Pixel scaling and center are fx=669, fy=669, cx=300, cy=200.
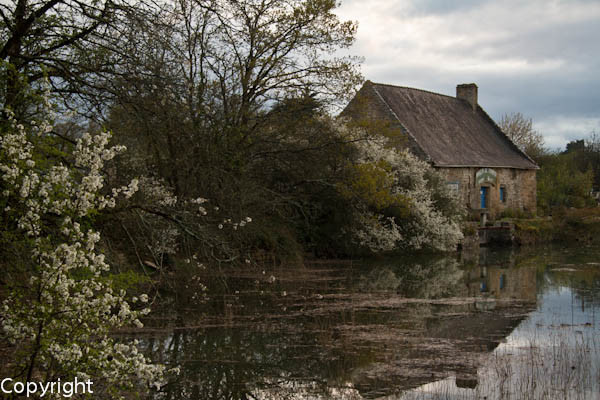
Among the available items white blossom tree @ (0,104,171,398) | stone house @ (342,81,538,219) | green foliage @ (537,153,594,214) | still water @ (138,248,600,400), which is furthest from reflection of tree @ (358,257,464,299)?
green foliage @ (537,153,594,214)

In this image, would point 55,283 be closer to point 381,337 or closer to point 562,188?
point 381,337

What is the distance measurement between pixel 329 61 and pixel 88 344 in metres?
16.8

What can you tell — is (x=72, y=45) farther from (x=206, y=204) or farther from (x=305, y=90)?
(x=305, y=90)

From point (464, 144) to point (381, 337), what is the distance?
26.8 metres

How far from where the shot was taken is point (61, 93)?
8906mm

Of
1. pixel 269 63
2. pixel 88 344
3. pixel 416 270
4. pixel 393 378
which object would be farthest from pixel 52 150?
pixel 416 270

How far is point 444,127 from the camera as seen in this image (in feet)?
119

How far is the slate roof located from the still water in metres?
15.1

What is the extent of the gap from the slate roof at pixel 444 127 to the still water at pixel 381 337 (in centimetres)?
1510

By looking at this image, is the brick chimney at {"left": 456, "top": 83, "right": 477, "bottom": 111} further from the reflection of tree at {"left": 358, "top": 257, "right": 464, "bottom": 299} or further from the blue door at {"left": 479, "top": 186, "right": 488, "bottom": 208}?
the reflection of tree at {"left": 358, "top": 257, "right": 464, "bottom": 299}

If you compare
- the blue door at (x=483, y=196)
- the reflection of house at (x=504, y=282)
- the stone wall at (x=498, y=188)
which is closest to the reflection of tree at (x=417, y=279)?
the reflection of house at (x=504, y=282)

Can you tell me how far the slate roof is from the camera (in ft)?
109

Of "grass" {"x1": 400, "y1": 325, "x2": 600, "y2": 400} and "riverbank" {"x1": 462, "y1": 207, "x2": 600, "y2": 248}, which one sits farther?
"riverbank" {"x1": 462, "y1": 207, "x2": 600, "y2": 248}

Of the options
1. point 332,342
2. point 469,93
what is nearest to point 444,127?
point 469,93
